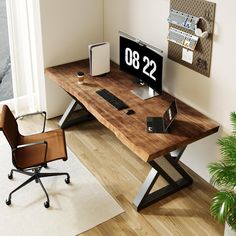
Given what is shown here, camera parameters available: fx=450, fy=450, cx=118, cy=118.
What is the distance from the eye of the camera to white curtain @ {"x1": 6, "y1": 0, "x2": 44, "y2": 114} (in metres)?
4.62

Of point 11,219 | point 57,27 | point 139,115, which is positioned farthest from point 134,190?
point 57,27

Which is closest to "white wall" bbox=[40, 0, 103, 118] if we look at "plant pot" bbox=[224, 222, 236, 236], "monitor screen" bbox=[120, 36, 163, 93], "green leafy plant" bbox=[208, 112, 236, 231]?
"monitor screen" bbox=[120, 36, 163, 93]

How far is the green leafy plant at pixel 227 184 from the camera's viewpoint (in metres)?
2.95

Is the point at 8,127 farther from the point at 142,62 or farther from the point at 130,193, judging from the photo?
the point at 142,62

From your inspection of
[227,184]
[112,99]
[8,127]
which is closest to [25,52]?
[112,99]

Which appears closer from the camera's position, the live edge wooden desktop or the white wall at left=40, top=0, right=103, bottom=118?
the live edge wooden desktop

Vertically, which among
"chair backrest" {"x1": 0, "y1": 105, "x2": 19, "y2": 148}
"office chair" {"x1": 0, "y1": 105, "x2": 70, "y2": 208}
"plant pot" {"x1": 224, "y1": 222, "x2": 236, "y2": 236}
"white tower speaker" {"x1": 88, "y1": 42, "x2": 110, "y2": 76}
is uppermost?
"white tower speaker" {"x1": 88, "y1": 42, "x2": 110, "y2": 76}

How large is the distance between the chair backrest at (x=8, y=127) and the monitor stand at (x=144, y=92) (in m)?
1.17

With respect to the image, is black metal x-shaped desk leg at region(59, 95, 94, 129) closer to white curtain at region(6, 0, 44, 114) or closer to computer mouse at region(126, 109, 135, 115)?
white curtain at region(6, 0, 44, 114)

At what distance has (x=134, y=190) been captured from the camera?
4012 millimetres

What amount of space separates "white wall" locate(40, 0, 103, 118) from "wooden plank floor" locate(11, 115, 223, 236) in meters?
0.36

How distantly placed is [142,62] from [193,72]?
0.52 meters

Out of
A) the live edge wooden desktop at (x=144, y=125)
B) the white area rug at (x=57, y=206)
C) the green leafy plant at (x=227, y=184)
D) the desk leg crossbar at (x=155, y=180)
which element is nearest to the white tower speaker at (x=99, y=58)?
the live edge wooden desktop at (x=144, y=125)

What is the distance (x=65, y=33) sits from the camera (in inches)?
188
